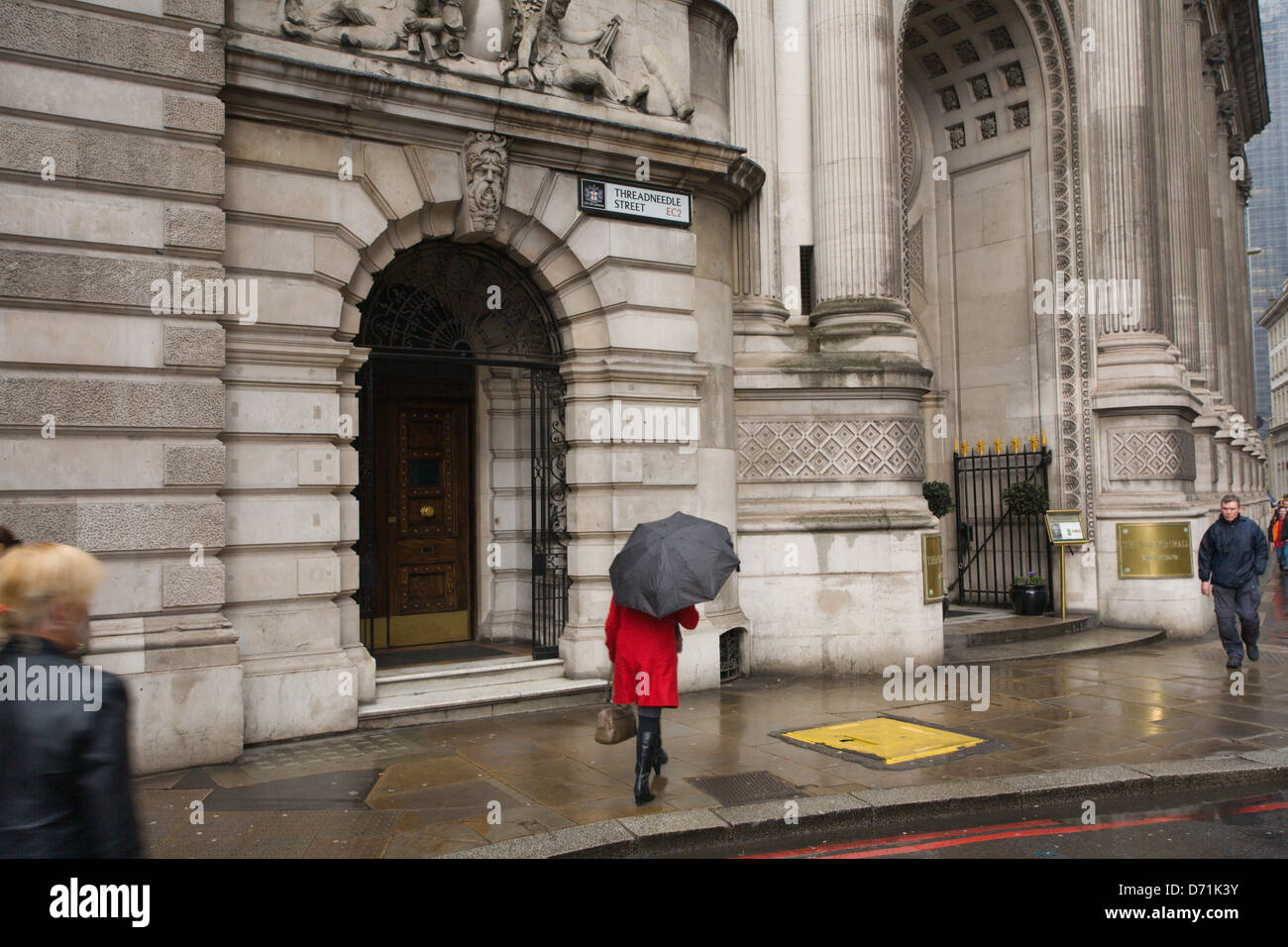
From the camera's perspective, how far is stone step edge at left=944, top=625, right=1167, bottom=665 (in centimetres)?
1281

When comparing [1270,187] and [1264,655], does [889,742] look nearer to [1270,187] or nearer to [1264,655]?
[1264,655]

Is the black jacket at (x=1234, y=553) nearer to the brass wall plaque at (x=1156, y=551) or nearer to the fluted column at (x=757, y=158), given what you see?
the brass wall plaque at (x=1156, y=551)

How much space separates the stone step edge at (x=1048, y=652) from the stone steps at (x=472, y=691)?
16.1ft

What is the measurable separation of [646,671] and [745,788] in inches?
47.1

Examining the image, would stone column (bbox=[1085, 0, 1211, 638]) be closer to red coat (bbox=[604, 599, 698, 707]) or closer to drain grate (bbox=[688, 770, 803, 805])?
drain grate (bbox=[688, 770, 803, 805])

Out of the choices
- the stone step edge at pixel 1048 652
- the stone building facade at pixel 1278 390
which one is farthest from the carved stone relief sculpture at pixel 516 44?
the stone building facade at pixel 1278 390

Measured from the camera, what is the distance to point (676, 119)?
11.1 meters

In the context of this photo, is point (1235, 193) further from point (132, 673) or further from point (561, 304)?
point (132, 673)

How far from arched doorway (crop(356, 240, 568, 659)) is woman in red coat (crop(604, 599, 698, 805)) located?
4.26m

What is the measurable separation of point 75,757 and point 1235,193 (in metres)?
44.1

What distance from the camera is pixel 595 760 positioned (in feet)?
26.2

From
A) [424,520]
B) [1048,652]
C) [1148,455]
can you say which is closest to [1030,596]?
[1048,652]
